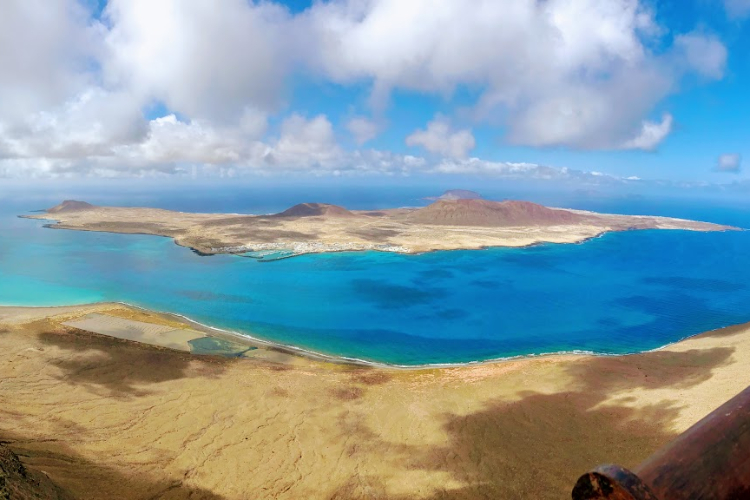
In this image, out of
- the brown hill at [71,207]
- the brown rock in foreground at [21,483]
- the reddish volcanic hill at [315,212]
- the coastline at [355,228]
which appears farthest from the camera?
the brown hill at [71,207]

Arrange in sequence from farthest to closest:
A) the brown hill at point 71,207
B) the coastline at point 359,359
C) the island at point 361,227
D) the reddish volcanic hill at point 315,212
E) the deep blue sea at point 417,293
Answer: the brown hill at point 71,207 < the reddish volcanic hill at point 315,212 < the island at point 361,227 < the deep blue sea at point 417,293 < the coastline at point 359,359

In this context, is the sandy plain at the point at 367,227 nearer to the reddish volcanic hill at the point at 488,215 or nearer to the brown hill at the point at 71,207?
the reddish volcanic hill at the point at 488,215

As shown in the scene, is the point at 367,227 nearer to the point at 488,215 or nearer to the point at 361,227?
the point at 361,227


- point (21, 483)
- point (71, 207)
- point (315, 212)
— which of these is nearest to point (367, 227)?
point (315, 212)

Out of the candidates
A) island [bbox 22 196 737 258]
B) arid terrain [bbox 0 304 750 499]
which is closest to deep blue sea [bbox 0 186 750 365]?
island [bbox 22 196 737 258]

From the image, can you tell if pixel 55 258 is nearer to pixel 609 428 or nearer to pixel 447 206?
pixel 609 428

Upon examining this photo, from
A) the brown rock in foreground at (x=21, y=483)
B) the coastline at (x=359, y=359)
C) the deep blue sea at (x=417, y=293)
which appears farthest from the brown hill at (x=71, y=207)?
the brown rock in foreground at (x=21, y=483)
